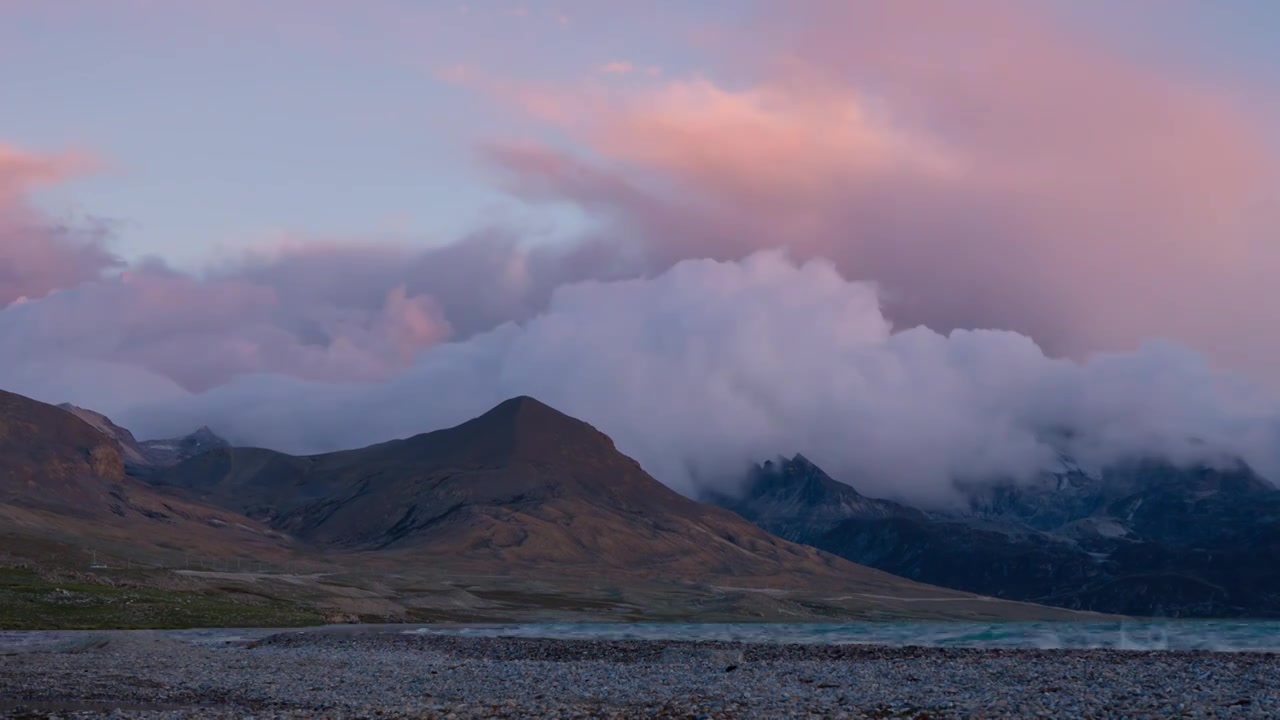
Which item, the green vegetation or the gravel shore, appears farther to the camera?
the green vegetation

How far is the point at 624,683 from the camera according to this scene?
61.3 meters

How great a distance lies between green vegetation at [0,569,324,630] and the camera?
391 ft

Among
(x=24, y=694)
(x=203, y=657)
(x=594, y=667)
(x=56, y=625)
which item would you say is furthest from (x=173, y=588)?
(x=24, y=694)

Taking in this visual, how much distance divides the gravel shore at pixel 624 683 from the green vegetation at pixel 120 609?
105 ft

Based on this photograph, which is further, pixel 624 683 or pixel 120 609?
pixel 120 609

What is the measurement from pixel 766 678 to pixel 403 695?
1934 cm

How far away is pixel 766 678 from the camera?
64188 millimetres

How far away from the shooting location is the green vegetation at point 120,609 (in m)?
119

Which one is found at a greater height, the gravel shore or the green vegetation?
the gravel shore

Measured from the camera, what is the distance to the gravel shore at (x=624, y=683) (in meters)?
46.2

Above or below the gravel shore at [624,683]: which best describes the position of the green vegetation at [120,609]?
below

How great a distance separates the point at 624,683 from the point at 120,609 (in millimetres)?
88880

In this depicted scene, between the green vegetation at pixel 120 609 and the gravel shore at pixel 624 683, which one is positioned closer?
the gravel shore at pixel 624 683

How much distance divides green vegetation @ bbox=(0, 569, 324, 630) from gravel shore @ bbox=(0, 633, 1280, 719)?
32081 mm
